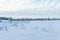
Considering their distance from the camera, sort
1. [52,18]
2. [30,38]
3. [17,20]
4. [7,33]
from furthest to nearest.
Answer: [52,18]
[17,20]
[7,33]
[30,38]

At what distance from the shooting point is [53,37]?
260 inches

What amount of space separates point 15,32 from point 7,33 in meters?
0.40

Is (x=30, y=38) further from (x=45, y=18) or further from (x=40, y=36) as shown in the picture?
(x=45, y=18)

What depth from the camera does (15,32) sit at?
711 centimetres

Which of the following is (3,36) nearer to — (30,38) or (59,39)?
(30,38)

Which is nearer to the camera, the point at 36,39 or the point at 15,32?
the point at 36,39

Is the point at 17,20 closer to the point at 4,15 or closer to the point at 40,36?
the point at 4,15

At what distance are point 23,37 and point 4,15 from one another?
16.4 ft

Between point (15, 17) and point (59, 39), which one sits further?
point (15, 17)

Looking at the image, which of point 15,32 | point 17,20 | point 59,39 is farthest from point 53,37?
point 17,20

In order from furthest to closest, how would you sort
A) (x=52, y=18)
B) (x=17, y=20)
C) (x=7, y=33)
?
(x=52, y=18), (x=17, y=20), (x=7, y=33)

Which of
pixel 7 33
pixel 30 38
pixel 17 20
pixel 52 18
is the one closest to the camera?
pixel 30 38

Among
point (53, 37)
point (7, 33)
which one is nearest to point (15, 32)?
point (7, 33)

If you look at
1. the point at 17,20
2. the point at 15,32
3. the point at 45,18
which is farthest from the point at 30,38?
the point at 45,18
